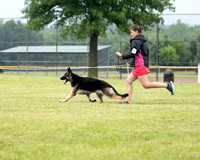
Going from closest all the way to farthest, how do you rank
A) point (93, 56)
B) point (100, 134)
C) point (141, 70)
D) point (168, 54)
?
1. point (100, 134)
2. point (141, 70)
3. point (93, 56)
4. point (168, 54)

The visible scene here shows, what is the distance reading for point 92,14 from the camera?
22125mm

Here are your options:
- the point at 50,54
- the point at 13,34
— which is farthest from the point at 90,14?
the point at 13,34

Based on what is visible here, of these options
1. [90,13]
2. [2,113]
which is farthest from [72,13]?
[2,113]

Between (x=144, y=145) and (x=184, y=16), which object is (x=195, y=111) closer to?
(x=144, y=145)

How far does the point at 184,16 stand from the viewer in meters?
26.4

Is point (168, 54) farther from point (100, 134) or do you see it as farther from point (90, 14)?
point (100, 134)

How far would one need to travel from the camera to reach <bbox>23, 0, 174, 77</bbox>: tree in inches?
874

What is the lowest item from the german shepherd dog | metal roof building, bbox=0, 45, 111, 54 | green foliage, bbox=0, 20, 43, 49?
the german shepherd dog

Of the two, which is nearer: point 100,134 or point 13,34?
point 100,134

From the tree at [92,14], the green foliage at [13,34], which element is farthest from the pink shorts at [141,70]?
the green foliage at [13,34]

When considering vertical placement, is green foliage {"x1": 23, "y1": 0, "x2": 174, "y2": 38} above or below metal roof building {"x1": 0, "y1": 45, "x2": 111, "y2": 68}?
above

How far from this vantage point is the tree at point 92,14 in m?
22.2

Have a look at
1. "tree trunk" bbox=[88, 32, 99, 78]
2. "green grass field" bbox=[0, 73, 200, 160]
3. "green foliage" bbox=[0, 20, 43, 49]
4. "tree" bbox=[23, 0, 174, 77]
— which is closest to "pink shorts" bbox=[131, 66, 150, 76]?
"green grass field" bbox=[0, 73, 200, 160]

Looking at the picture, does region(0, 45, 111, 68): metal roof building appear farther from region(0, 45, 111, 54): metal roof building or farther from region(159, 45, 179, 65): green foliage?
region(159, 45, 179, 65): green foliage
